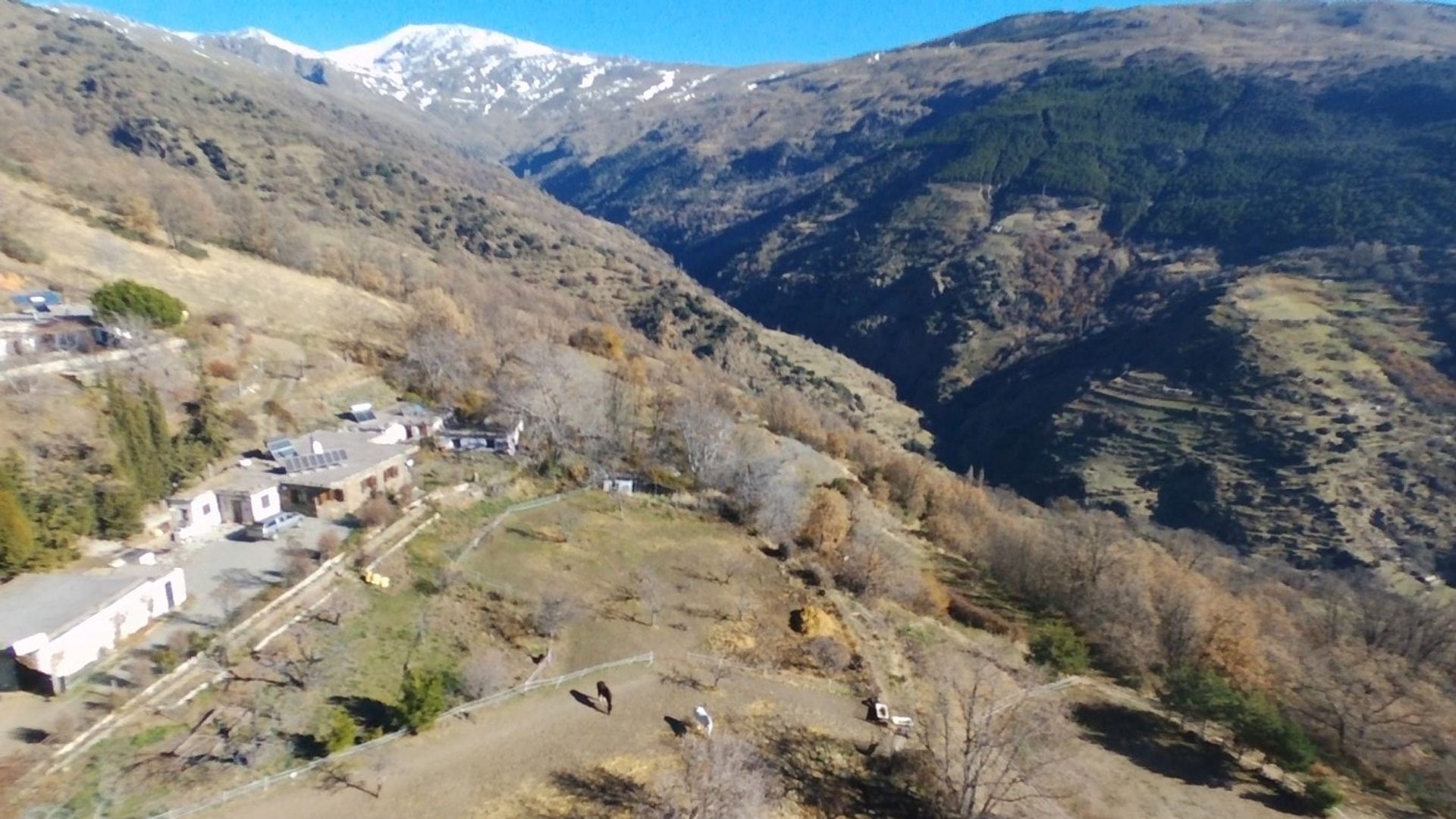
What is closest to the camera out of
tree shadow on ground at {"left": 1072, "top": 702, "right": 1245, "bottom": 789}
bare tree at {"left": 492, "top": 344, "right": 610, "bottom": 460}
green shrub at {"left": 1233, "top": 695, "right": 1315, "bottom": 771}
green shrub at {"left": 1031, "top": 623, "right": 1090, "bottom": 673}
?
green shrub at {"left": 1233, "top": 695, "right": 1315, "bottom": 771}

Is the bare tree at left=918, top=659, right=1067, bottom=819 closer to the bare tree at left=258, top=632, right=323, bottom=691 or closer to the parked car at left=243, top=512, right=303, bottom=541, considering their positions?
the bare tree at left=258, top=632, right=323, bottom=691

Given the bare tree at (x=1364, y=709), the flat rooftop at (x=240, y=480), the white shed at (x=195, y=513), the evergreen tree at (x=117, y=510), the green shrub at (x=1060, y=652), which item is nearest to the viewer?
the evergreen tree at (x=117, y=510)

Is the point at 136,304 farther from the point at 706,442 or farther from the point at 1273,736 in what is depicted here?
the point at 1273,736

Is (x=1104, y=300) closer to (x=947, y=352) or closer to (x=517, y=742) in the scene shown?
(x=947, y=352)

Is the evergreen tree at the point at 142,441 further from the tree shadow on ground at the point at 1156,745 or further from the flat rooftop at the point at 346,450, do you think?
the tree shadow on ground at the point at 1156,745

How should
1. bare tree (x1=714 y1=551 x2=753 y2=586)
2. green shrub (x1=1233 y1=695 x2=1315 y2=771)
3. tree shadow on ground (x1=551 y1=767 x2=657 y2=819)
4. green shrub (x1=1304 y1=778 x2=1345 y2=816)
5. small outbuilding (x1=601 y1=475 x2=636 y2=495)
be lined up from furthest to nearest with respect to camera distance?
1. small outbuilding (x1=601 y1=475 x2=636 y2=495)
2. bare tree (x1=714 y1=551 x2=753 y2=586)
3. green shrub (x1=1233 y1=695 x2=1315 y2=771)
4. green shrub (x1=1304 y1=778 x2=1345 y2=816)
5. tree shadow on ground (x1=551 y1=767 x2=657 y2=819)

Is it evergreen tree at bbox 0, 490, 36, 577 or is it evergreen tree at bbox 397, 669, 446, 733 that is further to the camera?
evergreen tree at bbox 0, 490, 36, 577

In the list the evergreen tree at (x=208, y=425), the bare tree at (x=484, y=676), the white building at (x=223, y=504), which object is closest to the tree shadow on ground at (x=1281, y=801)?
→ the bare tree at (x=484, y=676)

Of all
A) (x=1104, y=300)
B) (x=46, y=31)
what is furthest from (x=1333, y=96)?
(x=46, y=31)

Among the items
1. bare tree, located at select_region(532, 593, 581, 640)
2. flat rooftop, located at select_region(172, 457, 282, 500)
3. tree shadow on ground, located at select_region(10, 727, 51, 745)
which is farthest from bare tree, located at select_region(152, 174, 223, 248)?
tree shadow on ground, located at select_region(10, 727, 51, 745)
